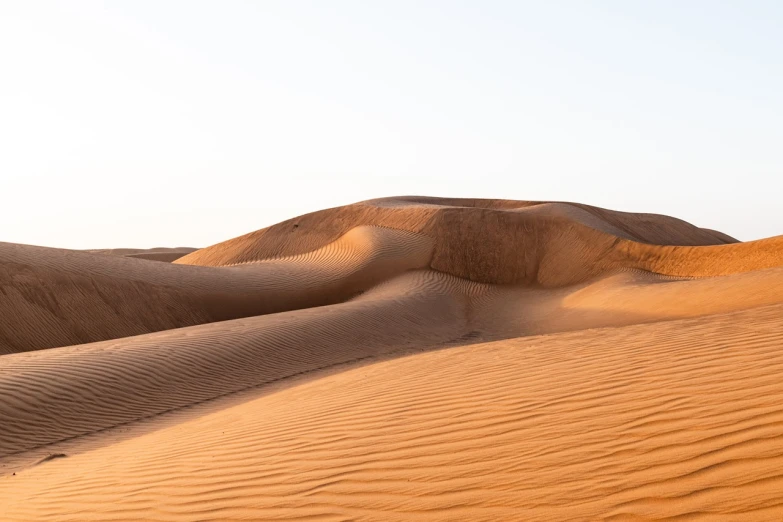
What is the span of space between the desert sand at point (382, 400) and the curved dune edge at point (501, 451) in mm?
18

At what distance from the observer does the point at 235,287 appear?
21.9 m

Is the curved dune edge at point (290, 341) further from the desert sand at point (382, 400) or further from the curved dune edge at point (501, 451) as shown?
the curved dune edge at point (501, 451)

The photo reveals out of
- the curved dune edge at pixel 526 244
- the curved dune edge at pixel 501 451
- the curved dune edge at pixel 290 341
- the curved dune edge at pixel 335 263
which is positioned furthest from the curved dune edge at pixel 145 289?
the curved dune edge at pixel 501 451

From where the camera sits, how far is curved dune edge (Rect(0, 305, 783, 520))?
11.1 ft

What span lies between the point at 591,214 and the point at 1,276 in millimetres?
22997

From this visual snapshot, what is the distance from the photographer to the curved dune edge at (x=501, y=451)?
340 cm

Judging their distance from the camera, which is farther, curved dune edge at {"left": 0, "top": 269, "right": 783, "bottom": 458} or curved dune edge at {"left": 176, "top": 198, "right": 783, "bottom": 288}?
curved dune edge at {"left": 176, "top": 198, "right": 783, "bottom": 288}

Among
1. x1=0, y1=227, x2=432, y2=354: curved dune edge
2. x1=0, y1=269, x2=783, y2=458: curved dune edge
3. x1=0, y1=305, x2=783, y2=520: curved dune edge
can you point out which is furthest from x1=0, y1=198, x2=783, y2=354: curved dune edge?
x1=0, y1=305, x2=783, y2=520: curved dune edge

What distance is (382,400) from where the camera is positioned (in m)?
6.52

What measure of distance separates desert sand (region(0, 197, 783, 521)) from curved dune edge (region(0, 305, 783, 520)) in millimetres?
18

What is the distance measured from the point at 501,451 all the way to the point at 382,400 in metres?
2.33

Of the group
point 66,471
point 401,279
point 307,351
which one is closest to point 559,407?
point 66,471

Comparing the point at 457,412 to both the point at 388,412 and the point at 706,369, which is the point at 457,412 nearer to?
the point at 388,412

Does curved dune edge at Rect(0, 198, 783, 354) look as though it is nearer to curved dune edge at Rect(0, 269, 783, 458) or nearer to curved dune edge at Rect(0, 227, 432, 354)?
curved dune edge at Rect(0, 227, 432, 354)
